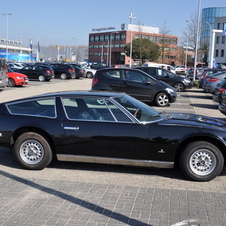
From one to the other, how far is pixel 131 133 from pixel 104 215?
5.50 ft

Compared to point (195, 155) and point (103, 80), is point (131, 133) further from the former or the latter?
point (103, 80)

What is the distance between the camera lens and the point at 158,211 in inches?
171

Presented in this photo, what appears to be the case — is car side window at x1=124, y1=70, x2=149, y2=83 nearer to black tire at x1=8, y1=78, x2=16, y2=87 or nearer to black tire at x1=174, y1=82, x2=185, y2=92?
black tire at x1=174, y1=82, x2=185, y2=92

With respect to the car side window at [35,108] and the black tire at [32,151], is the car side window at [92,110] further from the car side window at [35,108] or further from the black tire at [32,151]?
the black tire at [32,151]

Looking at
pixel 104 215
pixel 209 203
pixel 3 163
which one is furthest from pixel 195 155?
pixel 3 163

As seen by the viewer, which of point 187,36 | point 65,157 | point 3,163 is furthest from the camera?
point 187,36

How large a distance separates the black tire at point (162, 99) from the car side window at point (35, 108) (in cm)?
954

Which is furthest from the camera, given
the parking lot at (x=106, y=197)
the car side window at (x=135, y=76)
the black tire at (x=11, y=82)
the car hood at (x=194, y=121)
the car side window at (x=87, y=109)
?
the black tire at (x=11, y=82)

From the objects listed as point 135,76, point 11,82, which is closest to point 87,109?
point 135,76

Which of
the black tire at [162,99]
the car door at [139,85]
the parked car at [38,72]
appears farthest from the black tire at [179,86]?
the parked car at [38,72]

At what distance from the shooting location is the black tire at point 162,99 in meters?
15.1

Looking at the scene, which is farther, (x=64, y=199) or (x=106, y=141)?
(x=106, y=141)

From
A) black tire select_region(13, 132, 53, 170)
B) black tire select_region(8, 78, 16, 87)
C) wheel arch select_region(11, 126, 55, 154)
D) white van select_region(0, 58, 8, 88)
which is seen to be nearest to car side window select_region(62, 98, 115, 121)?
wheel arch select_region(11, 126, 55, 154)

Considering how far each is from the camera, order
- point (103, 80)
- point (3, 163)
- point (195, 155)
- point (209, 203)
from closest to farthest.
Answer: point (209, 203) → point (195, 155) → point (3, 163) → point (103, 80)
